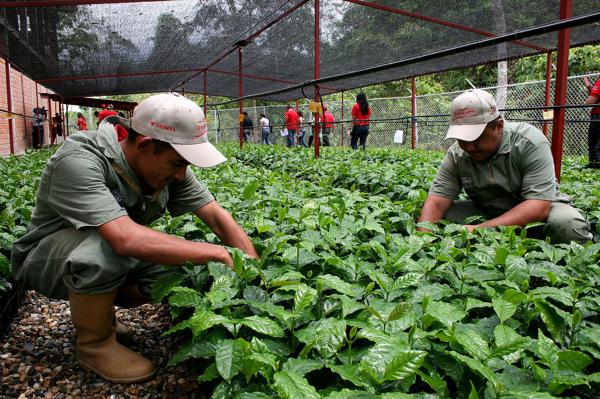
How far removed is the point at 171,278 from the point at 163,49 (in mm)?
10839

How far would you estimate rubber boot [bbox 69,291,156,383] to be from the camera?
1.90 meters

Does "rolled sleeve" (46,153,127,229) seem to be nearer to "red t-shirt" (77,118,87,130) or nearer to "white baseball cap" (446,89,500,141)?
"white baseball cap" (446,89,500,141)

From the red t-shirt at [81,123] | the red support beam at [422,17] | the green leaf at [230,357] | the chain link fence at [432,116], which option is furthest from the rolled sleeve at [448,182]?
the red t-shirt at [81,123]

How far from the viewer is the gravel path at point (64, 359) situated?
1901mm

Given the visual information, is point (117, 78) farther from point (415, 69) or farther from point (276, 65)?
point (415, 69)

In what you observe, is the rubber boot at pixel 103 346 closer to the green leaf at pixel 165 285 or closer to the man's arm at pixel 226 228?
the green leaf at pixel 165 285

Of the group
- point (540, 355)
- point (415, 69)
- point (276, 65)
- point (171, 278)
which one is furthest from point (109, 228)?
point (276, 65)

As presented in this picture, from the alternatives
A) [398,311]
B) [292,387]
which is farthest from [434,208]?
[292,387]

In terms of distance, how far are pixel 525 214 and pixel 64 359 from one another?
2.47m

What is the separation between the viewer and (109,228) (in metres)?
1.79

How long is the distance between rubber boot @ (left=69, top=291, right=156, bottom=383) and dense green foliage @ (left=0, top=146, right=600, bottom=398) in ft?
0.88

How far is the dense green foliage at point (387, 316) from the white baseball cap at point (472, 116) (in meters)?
0.57

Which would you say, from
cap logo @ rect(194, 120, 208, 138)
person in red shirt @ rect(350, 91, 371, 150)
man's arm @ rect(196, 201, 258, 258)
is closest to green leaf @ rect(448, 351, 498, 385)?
man's arm @ rect(196, 201, 258, 258)

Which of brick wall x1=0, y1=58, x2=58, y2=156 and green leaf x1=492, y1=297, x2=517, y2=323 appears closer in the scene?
green leaf x1=492, y1=297, x2=517, y2=323
